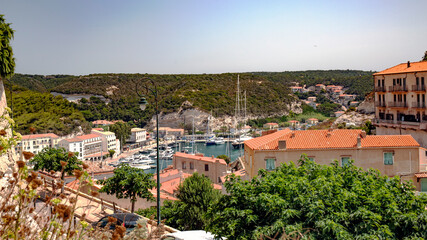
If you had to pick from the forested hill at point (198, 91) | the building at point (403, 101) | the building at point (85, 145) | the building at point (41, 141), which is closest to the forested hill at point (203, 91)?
the forested hill at point (198, 91)

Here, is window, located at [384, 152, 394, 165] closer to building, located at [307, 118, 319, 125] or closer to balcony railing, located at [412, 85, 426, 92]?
balcony railing, located at [412, 85, 426, 92]

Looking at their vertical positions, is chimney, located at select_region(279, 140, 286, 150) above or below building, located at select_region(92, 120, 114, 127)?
above

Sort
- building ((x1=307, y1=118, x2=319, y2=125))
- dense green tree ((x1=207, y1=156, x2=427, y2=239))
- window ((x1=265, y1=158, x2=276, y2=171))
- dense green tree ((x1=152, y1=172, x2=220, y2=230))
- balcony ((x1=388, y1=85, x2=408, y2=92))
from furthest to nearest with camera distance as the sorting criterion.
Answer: building ((x1=307, y1=118, x2=319, y2=125)) < balcony ((x1=388, y1=85, x2=408, y2=92)) < window ((x1=265, y1=158, x2=276, y2=171)) < dense green tree ((x1=152, y1=172, x2=220, y2=230)) < dense green tree ((x1=207, y1=156, x2=427, y2=239))

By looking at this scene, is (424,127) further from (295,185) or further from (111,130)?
(111,130)

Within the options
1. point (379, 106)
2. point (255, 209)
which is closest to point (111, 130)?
point (379, 106)

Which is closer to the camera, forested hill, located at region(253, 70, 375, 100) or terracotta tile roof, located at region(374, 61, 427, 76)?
terracotta tile roof, located at region(374, 61, 427, 76)

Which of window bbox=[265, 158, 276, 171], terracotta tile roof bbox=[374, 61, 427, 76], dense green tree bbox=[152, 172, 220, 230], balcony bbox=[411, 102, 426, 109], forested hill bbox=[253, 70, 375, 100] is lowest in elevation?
dense green tree bbox=[152, 172, 220, 230]

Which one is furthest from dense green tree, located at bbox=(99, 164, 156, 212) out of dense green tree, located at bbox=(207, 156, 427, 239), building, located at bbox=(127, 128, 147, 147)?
Answer: building, located at bbox=(127, 128, 147, 147)
